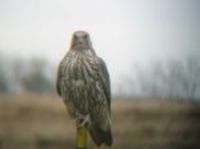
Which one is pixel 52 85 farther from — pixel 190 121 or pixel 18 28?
pixel 190 121

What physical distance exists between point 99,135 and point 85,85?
282mm

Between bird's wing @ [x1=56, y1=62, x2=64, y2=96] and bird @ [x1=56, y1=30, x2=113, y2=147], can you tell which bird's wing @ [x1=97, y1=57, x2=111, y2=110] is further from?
bird's wing @ [x1=56, y1=62, x2=64, y2=96]

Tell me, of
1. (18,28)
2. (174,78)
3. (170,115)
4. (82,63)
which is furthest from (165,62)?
(18,28)

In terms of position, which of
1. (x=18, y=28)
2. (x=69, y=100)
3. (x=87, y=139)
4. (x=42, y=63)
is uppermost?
(x=18, y=28)

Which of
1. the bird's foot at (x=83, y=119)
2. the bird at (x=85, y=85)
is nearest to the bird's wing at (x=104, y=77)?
the bird at (x=85, y=85)

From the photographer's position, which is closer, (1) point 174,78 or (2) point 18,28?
(2) point 18,28

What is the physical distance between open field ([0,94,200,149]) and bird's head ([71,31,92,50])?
29 centimetres

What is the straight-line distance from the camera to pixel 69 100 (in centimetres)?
287

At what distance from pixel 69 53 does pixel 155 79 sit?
0.53 meters

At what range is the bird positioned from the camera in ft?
9.35

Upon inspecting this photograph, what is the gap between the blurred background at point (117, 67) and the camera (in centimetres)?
285

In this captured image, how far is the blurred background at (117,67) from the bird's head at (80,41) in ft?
0.12

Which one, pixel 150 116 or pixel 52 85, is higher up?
pixel 52 85

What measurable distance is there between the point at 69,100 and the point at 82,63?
205mm
